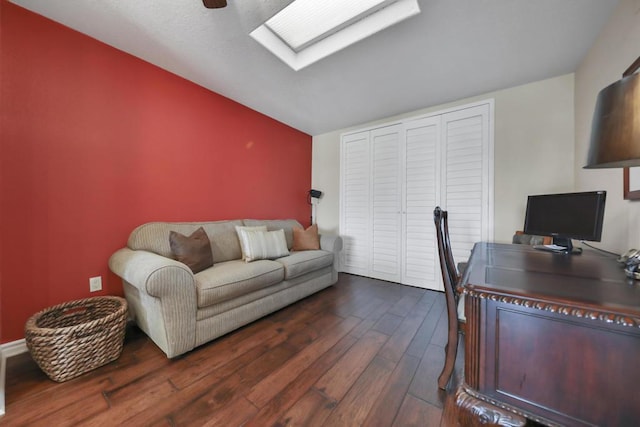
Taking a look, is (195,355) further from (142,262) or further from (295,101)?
(295,101)

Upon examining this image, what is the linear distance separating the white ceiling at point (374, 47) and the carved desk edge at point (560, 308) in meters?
1.81

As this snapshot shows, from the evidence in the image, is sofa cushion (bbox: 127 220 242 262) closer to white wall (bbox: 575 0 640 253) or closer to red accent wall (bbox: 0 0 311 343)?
red accent wall (bbox: 0 0 311 343)

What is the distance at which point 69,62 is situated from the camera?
1692mm

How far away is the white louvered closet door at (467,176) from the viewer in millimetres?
2553

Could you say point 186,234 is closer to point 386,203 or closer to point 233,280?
point 233,280

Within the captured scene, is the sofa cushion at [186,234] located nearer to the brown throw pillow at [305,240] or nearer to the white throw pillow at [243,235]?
the white throw pillow at [243,235]

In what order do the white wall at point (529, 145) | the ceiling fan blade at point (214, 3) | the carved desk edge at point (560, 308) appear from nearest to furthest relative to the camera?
the carved desk edge at point (560, 308), the ceiling fan blade at point (214, 3), the white wall at point (529, 145)

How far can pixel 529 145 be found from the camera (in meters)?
2.35

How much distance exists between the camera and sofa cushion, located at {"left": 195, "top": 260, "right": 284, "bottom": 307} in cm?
163

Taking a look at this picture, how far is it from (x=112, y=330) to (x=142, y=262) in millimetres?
447

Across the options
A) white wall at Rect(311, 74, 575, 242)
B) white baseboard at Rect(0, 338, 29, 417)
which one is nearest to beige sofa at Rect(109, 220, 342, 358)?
white baseboard at Rect(0, 338, 29, 417)

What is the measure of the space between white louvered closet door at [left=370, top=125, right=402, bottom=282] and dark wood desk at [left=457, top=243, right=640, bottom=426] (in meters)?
2.43

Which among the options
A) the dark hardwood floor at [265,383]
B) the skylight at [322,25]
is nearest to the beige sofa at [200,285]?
the dark hardwood floor at [265,383]

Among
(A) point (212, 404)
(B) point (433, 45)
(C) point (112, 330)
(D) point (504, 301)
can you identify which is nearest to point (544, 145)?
(B) point (433, 45)
